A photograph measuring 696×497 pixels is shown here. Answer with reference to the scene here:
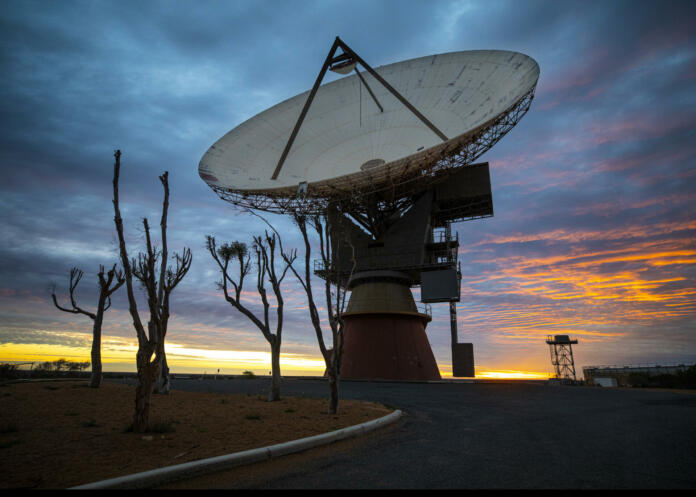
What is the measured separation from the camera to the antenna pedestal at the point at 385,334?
34938 millimetres

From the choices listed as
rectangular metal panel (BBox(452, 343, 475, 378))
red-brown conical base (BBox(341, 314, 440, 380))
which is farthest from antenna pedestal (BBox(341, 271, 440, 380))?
rectangular metal panel (BBox(452, 343, 475, 378))

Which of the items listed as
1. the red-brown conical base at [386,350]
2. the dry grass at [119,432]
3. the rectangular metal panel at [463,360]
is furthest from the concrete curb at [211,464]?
the rectangular metal panel at [463,360]

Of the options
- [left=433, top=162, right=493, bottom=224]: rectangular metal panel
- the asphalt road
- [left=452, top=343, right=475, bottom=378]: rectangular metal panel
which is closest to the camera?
the asphalt road

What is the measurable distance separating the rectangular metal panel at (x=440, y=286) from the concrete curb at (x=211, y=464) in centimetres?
2669

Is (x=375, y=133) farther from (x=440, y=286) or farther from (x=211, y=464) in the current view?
(x=211, y=464)

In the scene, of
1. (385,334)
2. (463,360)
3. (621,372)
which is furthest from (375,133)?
(621,372)

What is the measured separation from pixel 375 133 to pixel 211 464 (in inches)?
1234

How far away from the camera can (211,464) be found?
→ 6.33 m

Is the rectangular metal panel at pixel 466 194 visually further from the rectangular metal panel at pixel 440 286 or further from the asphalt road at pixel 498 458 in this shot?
the asphalt road at pixel 498 458

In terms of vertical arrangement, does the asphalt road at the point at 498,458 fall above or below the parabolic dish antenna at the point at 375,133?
below

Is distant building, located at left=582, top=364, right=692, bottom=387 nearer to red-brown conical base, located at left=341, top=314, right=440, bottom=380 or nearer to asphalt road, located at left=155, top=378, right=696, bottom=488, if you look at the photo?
red-brown conical base, located at left=341, top=314, right=440, bottom=380

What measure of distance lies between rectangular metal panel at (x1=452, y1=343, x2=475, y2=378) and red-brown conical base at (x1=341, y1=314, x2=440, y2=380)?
4.85 m

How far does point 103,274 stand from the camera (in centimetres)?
2180

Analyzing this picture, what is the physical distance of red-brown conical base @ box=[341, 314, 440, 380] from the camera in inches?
1368
